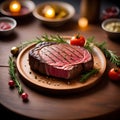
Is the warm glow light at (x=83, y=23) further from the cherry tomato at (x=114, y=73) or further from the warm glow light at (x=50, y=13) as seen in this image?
the cherry tomato at (x=114, y=73)

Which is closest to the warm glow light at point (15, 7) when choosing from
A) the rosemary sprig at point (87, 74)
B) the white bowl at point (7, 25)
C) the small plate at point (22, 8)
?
the small plate at point (22, 8)

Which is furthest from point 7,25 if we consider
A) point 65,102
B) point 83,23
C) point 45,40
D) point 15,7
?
point 65,102

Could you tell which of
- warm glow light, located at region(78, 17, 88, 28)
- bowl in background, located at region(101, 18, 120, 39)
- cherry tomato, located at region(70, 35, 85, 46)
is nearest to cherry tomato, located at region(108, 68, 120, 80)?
cherry tomato, located at region(70, 35, 85, 46)

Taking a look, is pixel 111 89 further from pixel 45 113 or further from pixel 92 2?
pixel 92 2

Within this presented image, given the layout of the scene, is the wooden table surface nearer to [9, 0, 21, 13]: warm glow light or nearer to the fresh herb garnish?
the fresh herb garnish

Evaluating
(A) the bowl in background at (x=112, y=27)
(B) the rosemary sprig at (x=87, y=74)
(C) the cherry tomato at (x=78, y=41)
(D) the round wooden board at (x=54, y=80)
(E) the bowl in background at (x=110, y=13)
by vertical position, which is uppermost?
(C) the cherry tomato at (x=78, y=41)

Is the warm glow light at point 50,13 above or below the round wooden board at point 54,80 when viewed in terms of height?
above
